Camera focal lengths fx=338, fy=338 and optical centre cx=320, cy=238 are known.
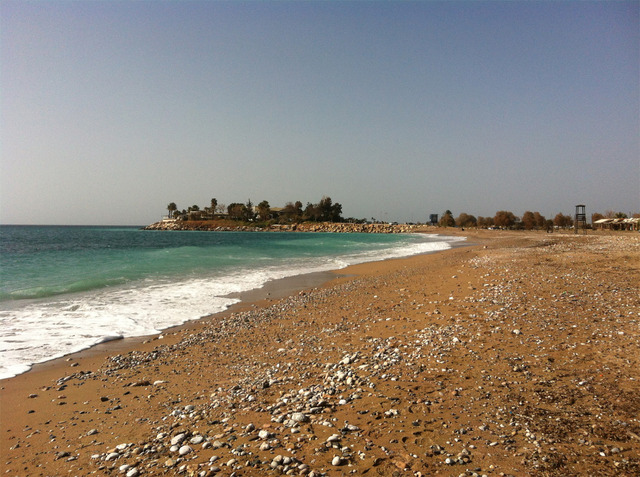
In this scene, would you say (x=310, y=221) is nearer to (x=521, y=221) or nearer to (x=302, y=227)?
(x=302, y=227)

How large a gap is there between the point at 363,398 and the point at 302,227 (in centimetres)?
15920

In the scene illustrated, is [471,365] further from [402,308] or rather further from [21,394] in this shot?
[21,394]

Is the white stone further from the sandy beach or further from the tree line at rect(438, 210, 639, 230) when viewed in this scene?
the tree line at rect(438, 210, 639, 230)

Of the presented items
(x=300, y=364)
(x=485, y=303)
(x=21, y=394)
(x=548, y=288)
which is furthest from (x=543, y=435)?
(x=21, y=394)

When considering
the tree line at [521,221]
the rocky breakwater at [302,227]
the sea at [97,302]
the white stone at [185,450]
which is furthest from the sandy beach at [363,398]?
the rocky breakwater at [302,227]

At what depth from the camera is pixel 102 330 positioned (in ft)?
37.1

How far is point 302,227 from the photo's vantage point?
164 meters

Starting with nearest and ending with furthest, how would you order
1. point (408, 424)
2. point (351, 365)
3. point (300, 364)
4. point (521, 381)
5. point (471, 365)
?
1. point (408, 424)
2. point (521, 381)
3. point (471, 365)
4. point (351, 365)
5. point (300, 364)

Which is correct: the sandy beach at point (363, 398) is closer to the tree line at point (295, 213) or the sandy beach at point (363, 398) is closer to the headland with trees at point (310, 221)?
the headland with trees at point (310, 221)

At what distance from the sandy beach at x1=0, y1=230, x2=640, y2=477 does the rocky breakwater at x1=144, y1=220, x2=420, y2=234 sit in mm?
129428

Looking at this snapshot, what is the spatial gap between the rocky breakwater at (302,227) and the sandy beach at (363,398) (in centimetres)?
12943

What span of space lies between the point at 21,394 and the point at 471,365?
8.93 m

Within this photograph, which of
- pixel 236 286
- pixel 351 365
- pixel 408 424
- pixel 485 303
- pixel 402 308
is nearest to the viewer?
pixel 408 424

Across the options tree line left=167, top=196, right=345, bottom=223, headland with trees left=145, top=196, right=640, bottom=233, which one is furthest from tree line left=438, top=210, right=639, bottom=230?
tree line left=167, top=196, right=345, bottom=223
